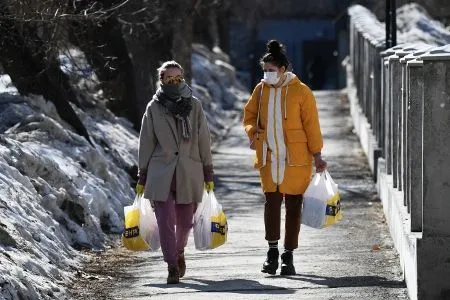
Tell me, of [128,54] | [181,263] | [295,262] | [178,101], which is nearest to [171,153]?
[178,101]

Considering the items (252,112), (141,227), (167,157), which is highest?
(252,112)

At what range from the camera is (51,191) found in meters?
14.2

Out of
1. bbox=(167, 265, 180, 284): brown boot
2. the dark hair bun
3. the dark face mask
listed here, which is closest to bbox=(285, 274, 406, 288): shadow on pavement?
bbox=(167, 265, 180, 284): brown boot

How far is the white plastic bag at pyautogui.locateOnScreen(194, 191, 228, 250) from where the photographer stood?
40.1ft

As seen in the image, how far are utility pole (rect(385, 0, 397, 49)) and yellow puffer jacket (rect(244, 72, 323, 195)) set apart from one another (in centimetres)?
729

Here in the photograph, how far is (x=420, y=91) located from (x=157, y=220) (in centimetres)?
221

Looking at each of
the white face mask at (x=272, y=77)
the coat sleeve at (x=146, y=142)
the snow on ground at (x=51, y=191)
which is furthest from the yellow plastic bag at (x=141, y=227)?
the white face mask at (x=272, y=77)

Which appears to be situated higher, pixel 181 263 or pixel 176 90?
pixel 176 90

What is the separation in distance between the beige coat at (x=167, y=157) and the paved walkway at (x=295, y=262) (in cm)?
67

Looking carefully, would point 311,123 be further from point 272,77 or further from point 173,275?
point 173,275

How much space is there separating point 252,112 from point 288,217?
0.85 metres

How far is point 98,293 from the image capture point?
1142 centimetres

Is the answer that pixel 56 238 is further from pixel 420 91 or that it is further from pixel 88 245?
pixel 420 91

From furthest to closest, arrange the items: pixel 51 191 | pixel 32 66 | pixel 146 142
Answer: pixel 32 66 → pixel 51 191 → pixel 146 142
